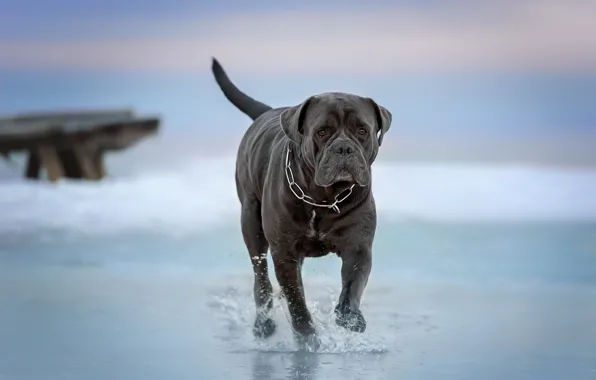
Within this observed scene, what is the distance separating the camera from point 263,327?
5.85m

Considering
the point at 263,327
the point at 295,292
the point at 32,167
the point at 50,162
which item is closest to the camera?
the point at 295,292

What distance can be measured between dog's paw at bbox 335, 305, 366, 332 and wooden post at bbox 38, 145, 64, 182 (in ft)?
25.4

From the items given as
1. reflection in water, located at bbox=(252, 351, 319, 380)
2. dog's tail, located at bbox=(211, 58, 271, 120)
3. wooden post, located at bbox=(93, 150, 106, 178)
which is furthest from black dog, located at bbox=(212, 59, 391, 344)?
wooden post, located at bbox=(93, 150, 106, 178)

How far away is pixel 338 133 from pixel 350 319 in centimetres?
75

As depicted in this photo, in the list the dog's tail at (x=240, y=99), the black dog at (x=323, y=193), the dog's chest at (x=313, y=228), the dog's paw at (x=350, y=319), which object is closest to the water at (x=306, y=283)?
the dog's paw at (x=350, y=319)

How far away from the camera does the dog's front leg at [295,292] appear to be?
17.5 ft

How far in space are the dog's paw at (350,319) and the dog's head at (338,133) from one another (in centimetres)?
54

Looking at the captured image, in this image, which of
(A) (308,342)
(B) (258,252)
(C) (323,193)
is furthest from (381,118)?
(B) (258,252)

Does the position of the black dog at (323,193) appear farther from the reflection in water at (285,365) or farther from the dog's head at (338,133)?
the reflection in water at (285,365)

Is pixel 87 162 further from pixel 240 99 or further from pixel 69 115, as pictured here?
pixel 240 99

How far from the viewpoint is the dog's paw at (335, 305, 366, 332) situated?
202 inches

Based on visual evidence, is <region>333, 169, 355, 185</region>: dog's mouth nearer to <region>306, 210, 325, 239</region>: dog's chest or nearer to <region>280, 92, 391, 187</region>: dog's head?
<region>280, 92, 391, 187</region>: dog's head

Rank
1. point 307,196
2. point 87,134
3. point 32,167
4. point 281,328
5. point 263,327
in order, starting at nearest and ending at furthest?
point 307,196 → point 263,327 → point 281,328 → point 87,134 → point 32,167

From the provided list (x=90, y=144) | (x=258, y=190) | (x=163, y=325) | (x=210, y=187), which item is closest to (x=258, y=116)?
(x=258, y=190)
